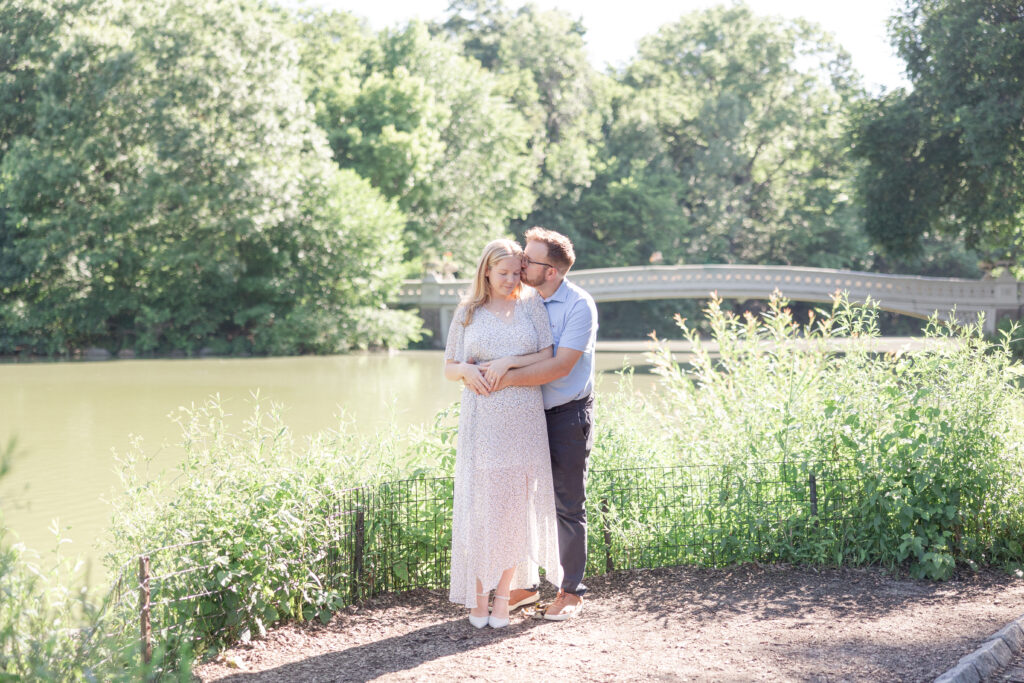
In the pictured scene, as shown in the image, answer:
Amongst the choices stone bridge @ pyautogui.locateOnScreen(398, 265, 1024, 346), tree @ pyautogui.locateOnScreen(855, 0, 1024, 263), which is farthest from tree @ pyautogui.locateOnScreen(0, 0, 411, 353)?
tree @ pyautogui.locateOnScreen(855, 0, 1024, 263)

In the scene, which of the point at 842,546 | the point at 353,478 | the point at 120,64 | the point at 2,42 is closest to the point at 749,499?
the point at 842,546

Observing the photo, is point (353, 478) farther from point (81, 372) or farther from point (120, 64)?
point (120, 64)

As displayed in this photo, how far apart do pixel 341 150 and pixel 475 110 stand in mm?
5158

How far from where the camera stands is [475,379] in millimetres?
4066

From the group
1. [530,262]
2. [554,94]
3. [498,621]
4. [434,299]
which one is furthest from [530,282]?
[554,94]

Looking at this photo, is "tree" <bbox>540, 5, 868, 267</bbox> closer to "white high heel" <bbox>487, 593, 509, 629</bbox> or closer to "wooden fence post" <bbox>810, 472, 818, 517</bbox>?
"wooden fence post" <bbox>810, 472, 818, 517</bbox>

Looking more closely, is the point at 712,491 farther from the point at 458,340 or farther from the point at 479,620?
the point at 458,340

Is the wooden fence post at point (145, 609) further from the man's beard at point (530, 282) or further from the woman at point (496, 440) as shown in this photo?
the man's beard at point (530, 282)

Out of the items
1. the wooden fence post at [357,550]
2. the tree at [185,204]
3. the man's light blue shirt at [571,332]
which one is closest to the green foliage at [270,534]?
the wooden fence post at [357,550]

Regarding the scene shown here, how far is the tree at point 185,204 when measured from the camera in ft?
86.6

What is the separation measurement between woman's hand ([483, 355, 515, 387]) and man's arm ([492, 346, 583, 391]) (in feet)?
0.06

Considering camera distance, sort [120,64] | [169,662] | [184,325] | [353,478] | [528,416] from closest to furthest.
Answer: [169,662], [528,416], [353,478], [120,64], [184,325]

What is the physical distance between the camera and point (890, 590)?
4.51 meters

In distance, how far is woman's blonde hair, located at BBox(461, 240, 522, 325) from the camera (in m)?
4.05
